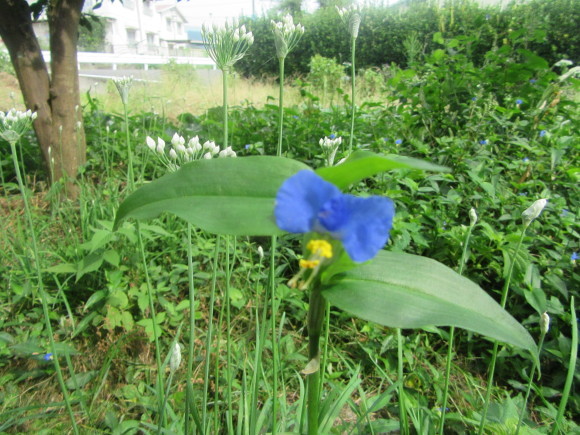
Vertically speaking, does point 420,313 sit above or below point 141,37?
below

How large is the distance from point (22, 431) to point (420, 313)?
1796mm

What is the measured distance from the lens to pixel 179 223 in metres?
2.60

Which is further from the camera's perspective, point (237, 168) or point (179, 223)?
point (179, 223)

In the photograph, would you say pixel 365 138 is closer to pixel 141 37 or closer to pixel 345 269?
pixel 345 269

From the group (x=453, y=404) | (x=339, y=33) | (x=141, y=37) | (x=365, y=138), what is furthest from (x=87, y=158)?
(x=141, y=37)

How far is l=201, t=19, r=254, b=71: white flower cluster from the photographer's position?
1.18 m

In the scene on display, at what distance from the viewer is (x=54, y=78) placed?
10.6ft

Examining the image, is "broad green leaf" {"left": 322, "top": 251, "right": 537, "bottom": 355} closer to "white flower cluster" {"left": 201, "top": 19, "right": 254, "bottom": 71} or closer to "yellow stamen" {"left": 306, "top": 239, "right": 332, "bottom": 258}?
"yellow stamen" {"left": 306, "top": 239, "right": 332, "bottom": 258}

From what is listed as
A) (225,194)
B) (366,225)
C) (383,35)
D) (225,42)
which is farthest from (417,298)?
(383,35)

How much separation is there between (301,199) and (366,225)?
9 centimetres

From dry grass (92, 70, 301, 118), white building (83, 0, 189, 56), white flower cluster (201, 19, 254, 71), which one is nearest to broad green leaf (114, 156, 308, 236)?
white flower cluster (201, 19, 254, 71)

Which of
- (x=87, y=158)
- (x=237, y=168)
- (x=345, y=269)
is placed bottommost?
(x=87, y=158)

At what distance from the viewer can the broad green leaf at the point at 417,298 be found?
55cm

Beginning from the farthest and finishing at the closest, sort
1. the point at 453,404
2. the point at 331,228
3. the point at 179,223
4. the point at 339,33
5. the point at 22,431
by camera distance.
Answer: the point at 339,33 → the point at 179,223 → the point at 453,404 → the point at 22,431 → the point at 331,228
